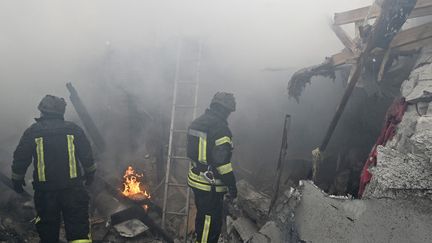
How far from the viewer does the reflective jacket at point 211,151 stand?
4.37 metres

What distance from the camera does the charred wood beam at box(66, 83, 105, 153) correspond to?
640 cm

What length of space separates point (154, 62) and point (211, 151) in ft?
13.0

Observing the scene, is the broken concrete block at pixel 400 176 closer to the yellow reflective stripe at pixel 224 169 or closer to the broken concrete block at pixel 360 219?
the broken concrete block at pixel 360 219

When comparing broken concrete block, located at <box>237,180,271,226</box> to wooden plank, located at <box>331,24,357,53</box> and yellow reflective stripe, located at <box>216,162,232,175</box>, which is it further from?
wooden plank, located at <box>331,24,357,53</box>

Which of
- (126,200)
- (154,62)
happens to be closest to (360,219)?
(126,200)

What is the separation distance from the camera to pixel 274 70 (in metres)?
7.38

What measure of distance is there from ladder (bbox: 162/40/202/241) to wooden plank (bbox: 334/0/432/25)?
123 inches

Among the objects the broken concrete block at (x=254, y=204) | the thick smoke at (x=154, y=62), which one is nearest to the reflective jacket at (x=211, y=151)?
the broken concrete block at (x=254, y=204)

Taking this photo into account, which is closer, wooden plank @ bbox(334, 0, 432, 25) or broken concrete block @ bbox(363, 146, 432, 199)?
broken concrete block @ bbox(363, 146, 432, 199)

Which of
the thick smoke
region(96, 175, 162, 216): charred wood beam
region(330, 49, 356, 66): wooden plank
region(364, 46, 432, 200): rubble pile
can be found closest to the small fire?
region(96, 175, 162, 216): charred wood beam

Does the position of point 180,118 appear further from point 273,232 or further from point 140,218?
point 273,232

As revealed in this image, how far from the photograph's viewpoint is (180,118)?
7266 millimetres

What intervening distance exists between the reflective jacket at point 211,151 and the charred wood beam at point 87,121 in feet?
9.35

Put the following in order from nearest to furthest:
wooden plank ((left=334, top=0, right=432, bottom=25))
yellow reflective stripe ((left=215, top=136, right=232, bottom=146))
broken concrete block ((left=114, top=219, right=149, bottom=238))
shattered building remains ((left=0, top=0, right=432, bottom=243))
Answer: shattered building remains ((left=0, top=0, right=432, bottom=243)) → wooden plank ((left=334, top=0, right=432, bottom=25)) → yellow reflective stripe ((left=215, top=136, right=232, bottom=146)) → broken concrete block ((left=114, top=219, right=149, bottom=238))
